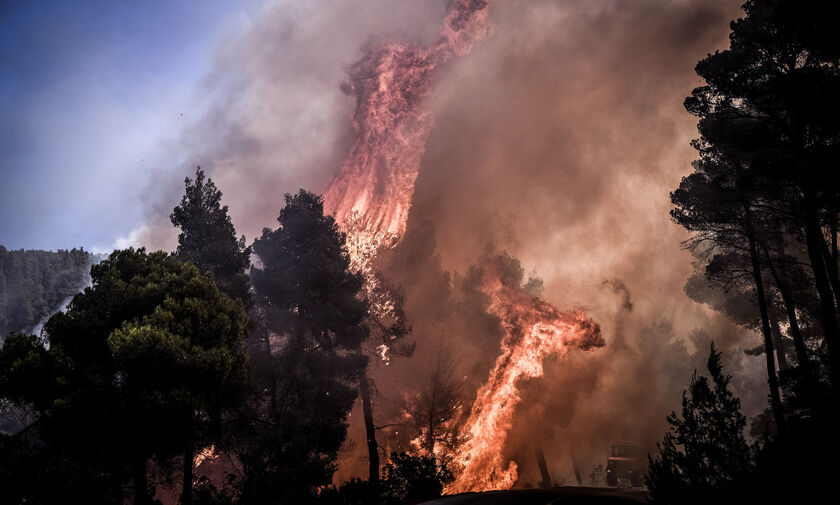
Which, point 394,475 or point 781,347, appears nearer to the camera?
point 394,475

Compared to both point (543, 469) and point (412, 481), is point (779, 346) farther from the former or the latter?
point (412, 481)

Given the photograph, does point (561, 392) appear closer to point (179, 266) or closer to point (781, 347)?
point (781, 347)

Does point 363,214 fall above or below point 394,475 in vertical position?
above

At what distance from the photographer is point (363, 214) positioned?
40719 mm

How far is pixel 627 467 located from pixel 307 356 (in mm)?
29362

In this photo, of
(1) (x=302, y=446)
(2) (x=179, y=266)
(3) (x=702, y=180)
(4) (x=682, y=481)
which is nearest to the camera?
(4) (x=682, y=481)

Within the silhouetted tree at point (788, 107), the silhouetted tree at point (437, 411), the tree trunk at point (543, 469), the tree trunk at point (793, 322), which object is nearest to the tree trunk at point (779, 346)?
the tree trunk at point (793, 322)

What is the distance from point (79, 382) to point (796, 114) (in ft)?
86.5

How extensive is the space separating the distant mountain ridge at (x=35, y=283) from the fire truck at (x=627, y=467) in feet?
329

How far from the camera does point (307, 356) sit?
22.1 meters

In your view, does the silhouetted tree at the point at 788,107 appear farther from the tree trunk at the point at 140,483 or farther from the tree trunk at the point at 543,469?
the tree trunk at the point at 543,469

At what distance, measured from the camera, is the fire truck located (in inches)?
1352

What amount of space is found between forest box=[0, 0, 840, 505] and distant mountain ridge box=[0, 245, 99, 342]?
88165 mm

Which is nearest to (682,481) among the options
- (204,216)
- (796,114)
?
(796,114)
